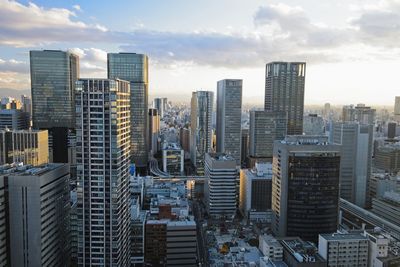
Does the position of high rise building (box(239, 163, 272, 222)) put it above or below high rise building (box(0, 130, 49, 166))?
below

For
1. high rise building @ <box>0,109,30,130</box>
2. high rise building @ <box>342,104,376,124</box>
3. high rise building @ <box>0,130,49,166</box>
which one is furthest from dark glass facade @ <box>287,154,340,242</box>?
high rise building @ <box>0,109,30,130</box>

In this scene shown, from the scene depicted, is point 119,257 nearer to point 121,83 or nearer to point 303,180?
point 121,83

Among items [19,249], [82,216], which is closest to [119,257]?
[82,216]

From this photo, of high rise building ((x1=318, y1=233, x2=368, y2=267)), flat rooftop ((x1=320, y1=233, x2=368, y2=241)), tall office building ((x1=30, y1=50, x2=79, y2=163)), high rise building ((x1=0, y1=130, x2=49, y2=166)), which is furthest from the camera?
tall office building ((x1=30, y1=50, x2=79, y2=163))

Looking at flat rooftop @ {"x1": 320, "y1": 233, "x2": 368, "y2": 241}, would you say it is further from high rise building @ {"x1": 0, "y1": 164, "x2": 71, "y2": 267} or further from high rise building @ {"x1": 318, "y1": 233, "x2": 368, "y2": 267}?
high rise building @ {"x1": 0, "y1": 164, "x2": 71, "y2": 267}

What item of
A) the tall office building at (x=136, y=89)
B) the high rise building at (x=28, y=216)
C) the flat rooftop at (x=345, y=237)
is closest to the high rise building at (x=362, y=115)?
the tall office building at (x=136, y=89)
